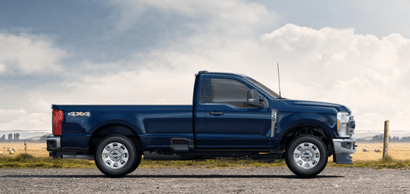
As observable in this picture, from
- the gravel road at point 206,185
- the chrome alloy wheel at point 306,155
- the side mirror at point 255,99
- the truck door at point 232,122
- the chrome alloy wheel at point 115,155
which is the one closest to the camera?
the gravel road at point 206,185

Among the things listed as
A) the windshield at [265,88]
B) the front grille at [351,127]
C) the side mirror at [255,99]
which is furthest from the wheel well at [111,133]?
the front grille at [351,127]

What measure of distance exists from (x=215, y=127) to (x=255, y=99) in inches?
40.8

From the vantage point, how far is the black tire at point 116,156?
29.0 ft

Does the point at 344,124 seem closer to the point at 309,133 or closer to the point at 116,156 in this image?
the point at 309,133

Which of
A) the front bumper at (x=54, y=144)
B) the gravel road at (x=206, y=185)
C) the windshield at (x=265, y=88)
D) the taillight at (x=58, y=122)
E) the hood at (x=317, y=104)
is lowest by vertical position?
the gravel road at (x=206, y=185)

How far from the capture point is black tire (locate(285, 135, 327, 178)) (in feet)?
28.7

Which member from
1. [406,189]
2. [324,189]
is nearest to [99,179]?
[324,189]

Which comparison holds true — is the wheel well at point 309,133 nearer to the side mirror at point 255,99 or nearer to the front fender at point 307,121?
the front fender at point 307,121

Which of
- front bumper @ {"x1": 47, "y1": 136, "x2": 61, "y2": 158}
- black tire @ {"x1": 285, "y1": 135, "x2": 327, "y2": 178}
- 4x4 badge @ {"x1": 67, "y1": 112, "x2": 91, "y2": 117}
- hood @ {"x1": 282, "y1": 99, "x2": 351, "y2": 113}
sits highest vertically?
hood @ {"x1": 282, "y1": 99, "x2": 351, "y2": 113}

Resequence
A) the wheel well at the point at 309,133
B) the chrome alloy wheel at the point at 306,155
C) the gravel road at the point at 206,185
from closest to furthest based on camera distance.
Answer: the gravel road at the point at 206,185 < the chrome alloy wheel at the point at 306,155 < the wheel well at the point at 309,133

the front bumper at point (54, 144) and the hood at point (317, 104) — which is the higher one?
the hood at point (317, 104)

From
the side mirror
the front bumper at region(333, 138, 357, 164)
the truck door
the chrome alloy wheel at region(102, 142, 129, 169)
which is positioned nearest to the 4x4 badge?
the chrome alloy wheel at region(102, 142, 129, 169)

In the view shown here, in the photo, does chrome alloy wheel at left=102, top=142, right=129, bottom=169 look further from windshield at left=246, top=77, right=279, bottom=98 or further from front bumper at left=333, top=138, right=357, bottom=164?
front bumper at left=333, top=138, right=357, bottom=164

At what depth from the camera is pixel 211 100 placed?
8.78 metres
